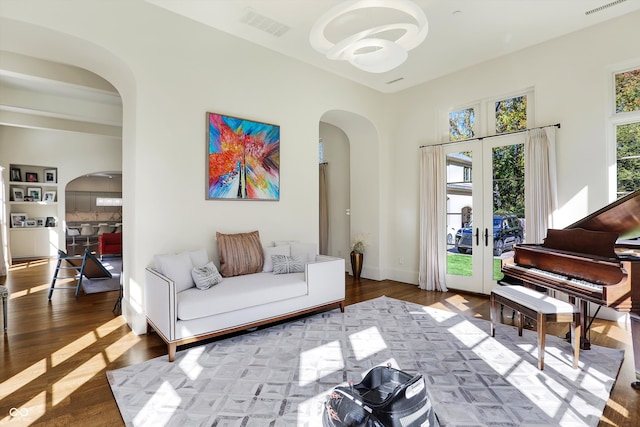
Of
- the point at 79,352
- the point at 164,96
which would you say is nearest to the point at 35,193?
the point at 164,96

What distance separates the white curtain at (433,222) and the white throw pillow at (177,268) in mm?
3851

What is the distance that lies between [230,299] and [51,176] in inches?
356

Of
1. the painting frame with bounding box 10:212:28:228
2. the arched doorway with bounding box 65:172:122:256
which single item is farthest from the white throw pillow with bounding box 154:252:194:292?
the painting frame with bounding box 10:212:28:228

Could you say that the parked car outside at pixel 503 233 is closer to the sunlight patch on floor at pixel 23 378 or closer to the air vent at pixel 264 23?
the air vent at pixel 264 23

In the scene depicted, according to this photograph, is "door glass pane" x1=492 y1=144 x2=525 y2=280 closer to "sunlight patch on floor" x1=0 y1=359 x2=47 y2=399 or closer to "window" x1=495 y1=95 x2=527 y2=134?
"window" x1=495 y1=95 x2=527 y2=134

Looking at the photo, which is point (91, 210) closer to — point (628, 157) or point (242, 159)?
point (242, 159)

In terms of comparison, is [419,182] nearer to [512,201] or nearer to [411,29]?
[512,201]

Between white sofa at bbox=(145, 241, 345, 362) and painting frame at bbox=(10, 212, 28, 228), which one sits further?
painting frame at bbox=(10, 212, 28, 228)

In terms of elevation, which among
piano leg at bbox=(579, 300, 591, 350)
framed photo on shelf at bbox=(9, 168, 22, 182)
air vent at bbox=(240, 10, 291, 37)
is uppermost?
air vent at bbox=(240, 10, 291, 37)

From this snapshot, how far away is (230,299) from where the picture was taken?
3232 millimetres

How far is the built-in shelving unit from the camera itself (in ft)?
28.3

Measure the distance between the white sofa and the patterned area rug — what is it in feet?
→ 0.68

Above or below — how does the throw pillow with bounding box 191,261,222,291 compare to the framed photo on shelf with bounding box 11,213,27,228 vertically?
below

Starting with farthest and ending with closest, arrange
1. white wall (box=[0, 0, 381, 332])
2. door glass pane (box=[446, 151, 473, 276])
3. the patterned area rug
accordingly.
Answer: door glass pane (box=[446, 151, 473, 276])
white wall (box=[0, 0, 381, 332])
the patterned area rug
